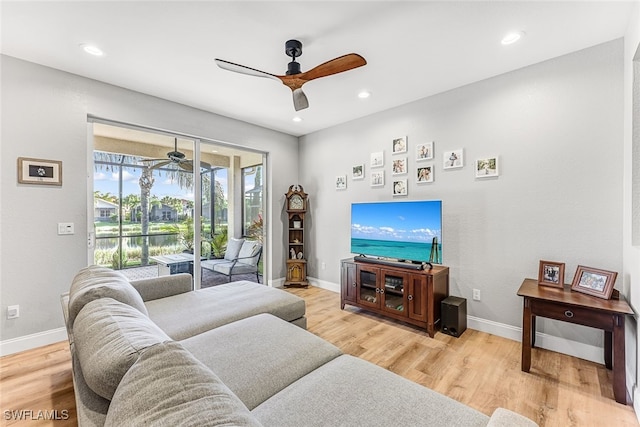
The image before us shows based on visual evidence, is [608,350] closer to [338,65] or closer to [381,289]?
[381,289]

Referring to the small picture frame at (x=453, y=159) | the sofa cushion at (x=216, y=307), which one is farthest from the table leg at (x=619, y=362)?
the sofa cushion at (x=216, y=307)

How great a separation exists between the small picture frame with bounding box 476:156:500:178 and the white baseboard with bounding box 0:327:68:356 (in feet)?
15.0

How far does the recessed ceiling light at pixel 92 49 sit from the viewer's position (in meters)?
2.30

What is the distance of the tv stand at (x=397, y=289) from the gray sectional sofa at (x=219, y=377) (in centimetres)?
160

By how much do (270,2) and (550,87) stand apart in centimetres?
255

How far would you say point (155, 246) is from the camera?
3.51 metres

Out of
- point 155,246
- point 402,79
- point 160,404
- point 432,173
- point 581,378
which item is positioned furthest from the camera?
point 155,246

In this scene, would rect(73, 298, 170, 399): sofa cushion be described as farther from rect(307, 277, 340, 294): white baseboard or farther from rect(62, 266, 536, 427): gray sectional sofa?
rect(307, 277, 340, 294): white baseboard

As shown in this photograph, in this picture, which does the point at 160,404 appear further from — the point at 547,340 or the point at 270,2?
the point at 547,340

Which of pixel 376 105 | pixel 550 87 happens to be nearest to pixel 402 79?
pixel 376 105

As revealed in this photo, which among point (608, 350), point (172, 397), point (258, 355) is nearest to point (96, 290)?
point (258, 355)

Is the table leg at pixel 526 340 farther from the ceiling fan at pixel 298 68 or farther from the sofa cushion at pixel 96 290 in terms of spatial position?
the sofa cushion at pixel 96 290

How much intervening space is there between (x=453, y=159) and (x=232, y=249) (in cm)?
332

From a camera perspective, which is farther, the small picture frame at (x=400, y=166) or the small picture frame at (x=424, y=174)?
the small picture frame at (x=400, y=166)
